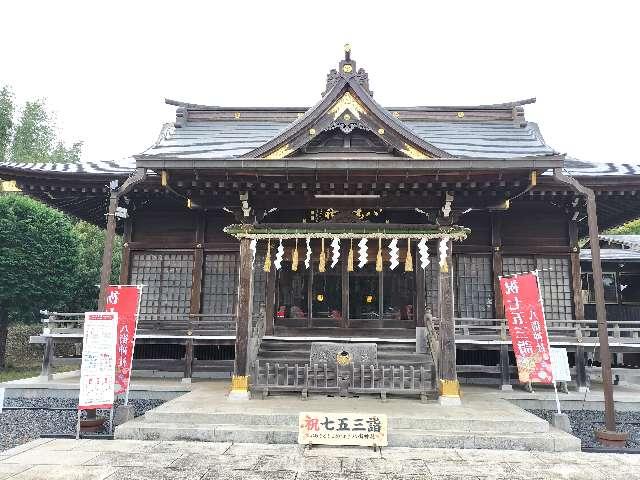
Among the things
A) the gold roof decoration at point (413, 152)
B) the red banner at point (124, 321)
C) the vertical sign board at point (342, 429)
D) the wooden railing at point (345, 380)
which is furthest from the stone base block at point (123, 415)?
the gold roof decoration at point (413, 152)

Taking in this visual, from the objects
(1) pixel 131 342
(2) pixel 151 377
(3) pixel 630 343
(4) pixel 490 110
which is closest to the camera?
(1) pixel 131 342

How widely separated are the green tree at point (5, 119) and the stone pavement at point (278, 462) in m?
35.6

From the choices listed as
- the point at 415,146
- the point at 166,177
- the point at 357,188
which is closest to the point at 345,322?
the point at 357,188

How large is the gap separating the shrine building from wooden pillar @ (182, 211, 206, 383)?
0.14ft

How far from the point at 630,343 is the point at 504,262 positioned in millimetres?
3896

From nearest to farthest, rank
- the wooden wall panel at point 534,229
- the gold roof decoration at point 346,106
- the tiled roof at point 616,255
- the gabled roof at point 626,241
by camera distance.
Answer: the gold roof decoration at point 346,106, the wooden wall panel at point 534,229, the tiled roof at point 616,255, the gabled roof at point 626,241

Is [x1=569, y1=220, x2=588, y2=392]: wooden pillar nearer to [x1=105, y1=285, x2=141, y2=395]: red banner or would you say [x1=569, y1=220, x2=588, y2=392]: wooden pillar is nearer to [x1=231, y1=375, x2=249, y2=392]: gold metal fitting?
[x1=231, y1=375, x2=249, y2=392]: gold metal fitting

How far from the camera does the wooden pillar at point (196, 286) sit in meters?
13.0

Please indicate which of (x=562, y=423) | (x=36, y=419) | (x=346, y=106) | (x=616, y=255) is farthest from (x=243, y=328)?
(x=616, y=255)

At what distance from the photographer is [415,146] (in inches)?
422

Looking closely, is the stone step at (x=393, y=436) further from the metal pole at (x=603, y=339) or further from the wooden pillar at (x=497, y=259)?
the wooden pillar at (x=497, y=259)

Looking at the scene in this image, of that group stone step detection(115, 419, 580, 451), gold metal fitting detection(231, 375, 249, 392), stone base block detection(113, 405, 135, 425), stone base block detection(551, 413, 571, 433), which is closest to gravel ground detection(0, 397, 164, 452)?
stone base block detection(113, 405, 135, 425)

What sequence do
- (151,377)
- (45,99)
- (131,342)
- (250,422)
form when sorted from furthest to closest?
(45,99)
(151,377)
(131,342)
(250,422)

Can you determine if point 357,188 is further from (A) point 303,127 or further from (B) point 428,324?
(B) point 428,324
